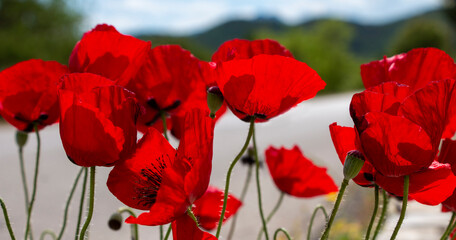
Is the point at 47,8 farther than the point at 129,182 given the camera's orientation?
Yes

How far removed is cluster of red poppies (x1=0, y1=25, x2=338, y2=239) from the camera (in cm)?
38

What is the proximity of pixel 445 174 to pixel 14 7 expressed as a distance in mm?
17086

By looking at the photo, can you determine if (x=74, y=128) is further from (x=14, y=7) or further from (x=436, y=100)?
(x=14, y=7)

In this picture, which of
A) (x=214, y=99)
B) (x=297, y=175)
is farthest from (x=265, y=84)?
(x=297, y=175)

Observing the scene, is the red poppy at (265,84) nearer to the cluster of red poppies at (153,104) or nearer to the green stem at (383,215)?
the cluster of red poppies at (153,104)

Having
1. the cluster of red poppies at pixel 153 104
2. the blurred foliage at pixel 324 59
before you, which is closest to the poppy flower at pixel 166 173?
the cluster of red poppies at pixel 153 104

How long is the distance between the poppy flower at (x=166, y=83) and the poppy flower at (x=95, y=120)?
14cm

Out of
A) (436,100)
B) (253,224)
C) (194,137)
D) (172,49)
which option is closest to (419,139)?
(436,100)

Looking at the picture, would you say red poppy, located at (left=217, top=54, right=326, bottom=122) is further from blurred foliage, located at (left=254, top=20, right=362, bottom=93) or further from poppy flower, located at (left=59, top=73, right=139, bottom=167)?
blurred foliage, located at (left=254, top=20, right=362, bottom=93)

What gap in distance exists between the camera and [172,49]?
0.55 m

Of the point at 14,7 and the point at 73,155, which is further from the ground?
the point at 14,7

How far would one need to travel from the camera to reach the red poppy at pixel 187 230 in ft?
1.21

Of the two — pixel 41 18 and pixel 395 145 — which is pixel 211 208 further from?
pixel 41 18

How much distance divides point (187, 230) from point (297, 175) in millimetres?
336
